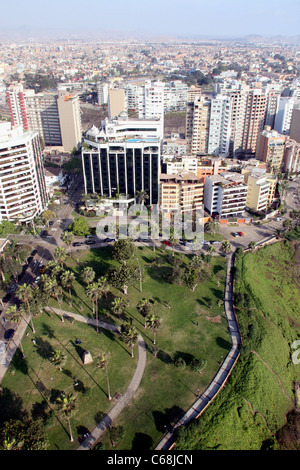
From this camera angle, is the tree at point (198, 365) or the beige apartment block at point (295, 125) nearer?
the tree at point (198, 365)

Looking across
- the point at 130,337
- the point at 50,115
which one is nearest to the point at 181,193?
the point at 130,337

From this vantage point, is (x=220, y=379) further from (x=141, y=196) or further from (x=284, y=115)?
(x=284, y=115)

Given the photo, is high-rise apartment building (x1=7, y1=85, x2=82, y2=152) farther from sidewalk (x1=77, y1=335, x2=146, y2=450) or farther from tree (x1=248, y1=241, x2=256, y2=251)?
sidewalk (x1=77, y1=335, x2=146, y2=450)

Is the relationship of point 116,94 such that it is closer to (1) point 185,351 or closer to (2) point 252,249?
(2) point 252,249

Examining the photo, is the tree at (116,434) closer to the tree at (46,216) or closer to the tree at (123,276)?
the tree at (123,276)

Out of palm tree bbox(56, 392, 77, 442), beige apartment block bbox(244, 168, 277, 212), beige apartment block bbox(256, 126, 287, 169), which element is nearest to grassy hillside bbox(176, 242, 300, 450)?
palm tree bbox(56, 392, 77, 442)

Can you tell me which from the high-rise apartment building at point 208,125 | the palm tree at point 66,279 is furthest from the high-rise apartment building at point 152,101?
A: the palm tree at point 66,279

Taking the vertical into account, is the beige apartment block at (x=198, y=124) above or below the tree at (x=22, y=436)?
above
